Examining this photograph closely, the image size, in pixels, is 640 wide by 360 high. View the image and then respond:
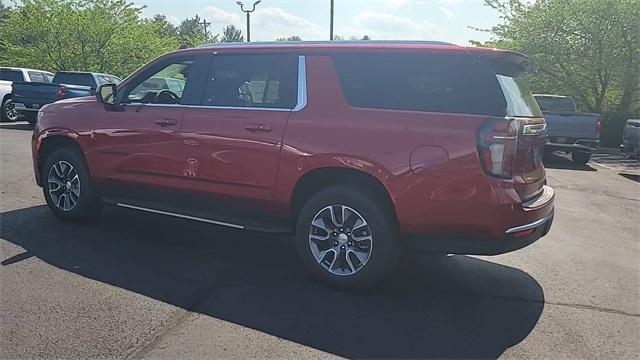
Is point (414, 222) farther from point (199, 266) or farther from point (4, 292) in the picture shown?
point (4, 292)

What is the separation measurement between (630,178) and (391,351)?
11.8 m

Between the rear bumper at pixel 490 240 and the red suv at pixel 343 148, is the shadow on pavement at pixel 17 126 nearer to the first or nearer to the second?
the red suv at pixel 343 148

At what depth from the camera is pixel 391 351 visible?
3.56 m

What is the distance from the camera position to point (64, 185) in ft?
20.3

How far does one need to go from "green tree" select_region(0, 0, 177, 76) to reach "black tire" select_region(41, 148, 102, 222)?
2568cm

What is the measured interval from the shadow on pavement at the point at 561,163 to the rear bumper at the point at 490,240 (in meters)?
11.0

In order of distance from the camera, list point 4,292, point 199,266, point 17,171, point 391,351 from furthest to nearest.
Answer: point 17,171 → point 199,266 → point 4,292 → point 391,351

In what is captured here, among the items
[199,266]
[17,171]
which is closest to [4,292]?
[199,266]

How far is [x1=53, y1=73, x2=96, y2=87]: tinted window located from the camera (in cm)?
1808

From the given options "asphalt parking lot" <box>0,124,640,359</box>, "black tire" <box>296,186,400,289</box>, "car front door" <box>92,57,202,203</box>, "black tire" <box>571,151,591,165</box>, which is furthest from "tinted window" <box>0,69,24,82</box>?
"black tire" <box>296,186,400,289</box>

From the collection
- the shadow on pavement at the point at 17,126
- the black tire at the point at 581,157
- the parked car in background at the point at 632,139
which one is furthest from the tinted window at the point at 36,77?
the parked car in background at the point at 632,139

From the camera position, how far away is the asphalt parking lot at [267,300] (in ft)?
11.8

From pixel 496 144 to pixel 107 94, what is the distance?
394cm

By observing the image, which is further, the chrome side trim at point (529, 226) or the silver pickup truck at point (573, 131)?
the silver pickup truck at point (573, 131)
